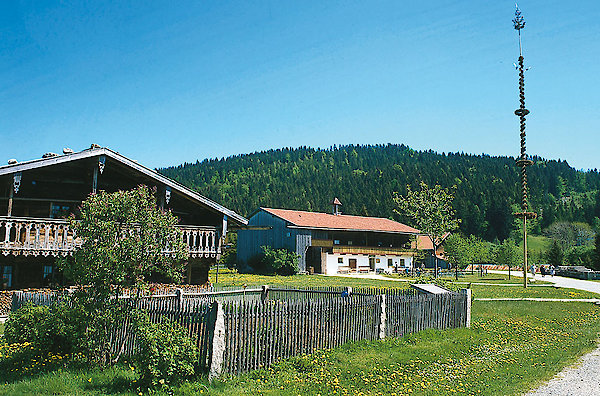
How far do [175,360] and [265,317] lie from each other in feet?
7.06

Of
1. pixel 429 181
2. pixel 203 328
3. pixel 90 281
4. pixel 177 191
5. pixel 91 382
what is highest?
pixel 429 181

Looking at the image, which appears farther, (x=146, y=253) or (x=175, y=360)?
(x=146, y=253)

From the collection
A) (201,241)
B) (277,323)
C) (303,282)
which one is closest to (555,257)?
(303,282)

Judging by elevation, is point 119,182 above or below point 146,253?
above

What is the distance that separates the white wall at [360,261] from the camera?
2196 inches

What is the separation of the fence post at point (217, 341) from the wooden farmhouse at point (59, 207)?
423 inches

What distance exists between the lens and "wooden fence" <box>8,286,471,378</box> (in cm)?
962

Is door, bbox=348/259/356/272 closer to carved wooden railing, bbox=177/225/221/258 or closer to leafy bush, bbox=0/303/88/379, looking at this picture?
carved wooden railing, bbox=177/225/221/258

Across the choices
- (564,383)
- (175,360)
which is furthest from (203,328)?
(564,383)

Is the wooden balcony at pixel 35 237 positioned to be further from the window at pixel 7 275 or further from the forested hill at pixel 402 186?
the forested hill at pixel 402 186

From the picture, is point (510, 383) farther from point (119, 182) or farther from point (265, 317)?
point (119, 182)

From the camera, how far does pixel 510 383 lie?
32.4 feet

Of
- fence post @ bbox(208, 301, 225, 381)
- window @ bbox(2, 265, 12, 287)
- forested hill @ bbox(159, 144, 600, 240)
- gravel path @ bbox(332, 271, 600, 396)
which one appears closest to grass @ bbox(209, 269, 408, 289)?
window @ bbox(2, 265, 12, 287)

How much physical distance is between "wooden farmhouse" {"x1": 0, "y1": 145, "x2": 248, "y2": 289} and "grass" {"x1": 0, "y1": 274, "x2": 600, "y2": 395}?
1090 cm
